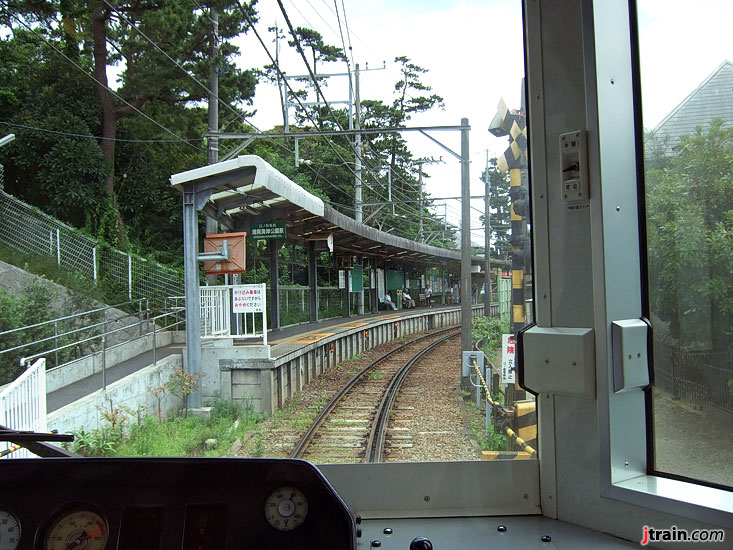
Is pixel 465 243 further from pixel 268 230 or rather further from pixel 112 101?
pixel 112 101

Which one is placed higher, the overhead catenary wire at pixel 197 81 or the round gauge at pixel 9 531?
the overhead catenary wire at pixel 197 81

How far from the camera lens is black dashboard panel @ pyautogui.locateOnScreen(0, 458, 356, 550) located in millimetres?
1165

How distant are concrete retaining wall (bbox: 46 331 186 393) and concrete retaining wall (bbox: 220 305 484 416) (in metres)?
0.38

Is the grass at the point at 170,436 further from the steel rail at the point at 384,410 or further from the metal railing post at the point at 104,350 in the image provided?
the steel rail at the point at 384,410

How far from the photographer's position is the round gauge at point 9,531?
117cm

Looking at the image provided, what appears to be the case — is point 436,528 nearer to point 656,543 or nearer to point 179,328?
point 656,543

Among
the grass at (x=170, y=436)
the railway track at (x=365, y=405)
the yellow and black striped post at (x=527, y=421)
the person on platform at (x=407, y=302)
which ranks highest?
the person on platform at (x=407, y=302)

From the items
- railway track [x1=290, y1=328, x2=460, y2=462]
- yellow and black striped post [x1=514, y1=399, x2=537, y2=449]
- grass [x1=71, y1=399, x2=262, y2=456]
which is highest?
yellow and black striped post [x1=514, y1=399, x2=537, y2=449]

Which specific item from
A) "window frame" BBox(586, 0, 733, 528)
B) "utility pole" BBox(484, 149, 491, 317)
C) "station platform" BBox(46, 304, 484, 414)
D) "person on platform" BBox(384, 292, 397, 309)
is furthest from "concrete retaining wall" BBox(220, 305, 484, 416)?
"window frame" BBox(586, 0, 733, 528)

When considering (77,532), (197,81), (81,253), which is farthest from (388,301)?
(77,532)

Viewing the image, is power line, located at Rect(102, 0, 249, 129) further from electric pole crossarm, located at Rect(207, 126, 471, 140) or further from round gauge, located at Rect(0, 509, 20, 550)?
round gauge, located at Rect(0, 509, 20, 550)

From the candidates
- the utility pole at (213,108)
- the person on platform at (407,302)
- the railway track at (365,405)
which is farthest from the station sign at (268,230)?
the railway track at (365,405)

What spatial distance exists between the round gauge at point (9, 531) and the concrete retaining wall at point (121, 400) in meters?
1.62

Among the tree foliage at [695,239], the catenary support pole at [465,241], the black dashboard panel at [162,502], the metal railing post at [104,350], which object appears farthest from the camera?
the metal railing post at [104,350]
